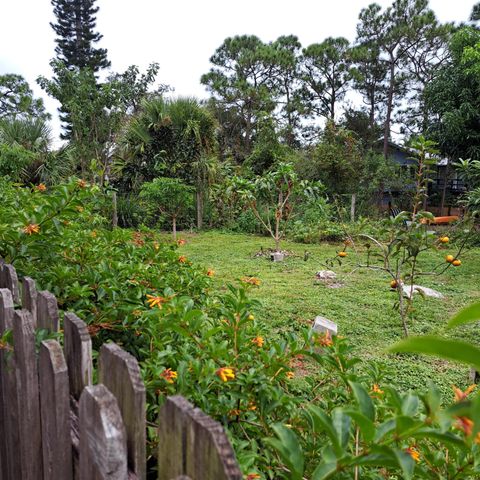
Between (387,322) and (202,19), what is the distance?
20530 mm

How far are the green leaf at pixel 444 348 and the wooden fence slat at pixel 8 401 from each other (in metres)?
0.87

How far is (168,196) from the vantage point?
9.34 metres

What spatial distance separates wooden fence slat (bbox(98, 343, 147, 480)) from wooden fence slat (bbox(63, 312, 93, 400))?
13 cm

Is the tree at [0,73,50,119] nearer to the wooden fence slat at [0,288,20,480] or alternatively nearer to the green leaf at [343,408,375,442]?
the wooden fence slat at [0,288,20,480]

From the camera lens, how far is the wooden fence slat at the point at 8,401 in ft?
3.05

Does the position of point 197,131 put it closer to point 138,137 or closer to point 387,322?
point 138,137

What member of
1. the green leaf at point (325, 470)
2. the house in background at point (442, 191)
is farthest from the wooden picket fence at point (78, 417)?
the house in background at point (442, 191)

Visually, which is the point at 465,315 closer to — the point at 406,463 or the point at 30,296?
the point at 406,463

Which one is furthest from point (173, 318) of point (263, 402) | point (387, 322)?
point (387, 322)

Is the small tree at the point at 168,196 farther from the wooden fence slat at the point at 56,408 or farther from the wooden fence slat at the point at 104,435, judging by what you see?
the wooden fence slat at the point at 104,435

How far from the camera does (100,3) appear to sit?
20031mm

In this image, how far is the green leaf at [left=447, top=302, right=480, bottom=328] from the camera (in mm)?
323

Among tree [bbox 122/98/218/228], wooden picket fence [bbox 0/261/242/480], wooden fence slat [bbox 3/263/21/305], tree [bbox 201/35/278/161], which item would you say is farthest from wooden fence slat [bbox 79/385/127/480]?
tree [bbox 201/35/278/161]

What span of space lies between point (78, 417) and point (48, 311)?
26 centimetres
